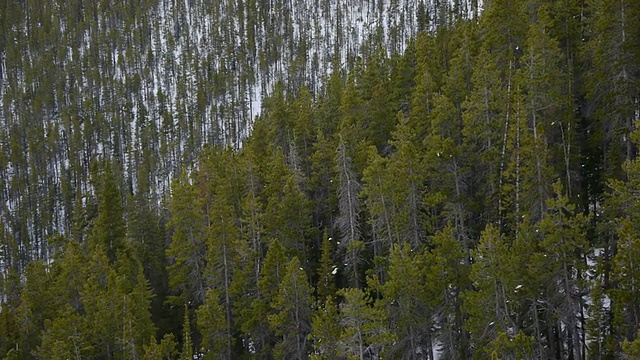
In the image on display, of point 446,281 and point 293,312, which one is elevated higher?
point 446,281

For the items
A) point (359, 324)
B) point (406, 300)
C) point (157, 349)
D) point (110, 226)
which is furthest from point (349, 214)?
point (110, 226)

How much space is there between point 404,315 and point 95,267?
1952 cm

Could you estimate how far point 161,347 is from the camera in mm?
27484

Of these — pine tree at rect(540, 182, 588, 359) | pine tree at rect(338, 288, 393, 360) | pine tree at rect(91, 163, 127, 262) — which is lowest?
pine tree at rect(338, 288, 393, 360)

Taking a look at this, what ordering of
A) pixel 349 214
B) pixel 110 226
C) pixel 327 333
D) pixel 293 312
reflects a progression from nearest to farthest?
pixel 327 333 < pixel 293 312 < pixel 349 214 < pixel 110 226

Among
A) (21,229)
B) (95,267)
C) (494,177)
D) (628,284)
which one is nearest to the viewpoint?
(628,284)

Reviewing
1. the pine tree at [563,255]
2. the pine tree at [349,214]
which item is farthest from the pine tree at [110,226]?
the pine tree at [563,255]

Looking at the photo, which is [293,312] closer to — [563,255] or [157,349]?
[157,349]

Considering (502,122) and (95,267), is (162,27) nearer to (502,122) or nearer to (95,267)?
(95,267)

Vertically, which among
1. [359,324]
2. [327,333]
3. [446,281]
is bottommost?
[327,333]

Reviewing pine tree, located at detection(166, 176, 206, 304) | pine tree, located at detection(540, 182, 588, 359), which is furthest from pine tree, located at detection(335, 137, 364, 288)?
pine tree, located at detection(540, 182, 588, 359)

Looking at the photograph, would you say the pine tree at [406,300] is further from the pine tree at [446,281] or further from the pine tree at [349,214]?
the pine tree at [349,214]

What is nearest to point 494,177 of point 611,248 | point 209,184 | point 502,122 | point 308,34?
point 502,122

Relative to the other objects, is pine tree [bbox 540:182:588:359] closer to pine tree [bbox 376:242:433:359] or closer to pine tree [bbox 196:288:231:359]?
pine tree [bbox 376:242:433:359]
